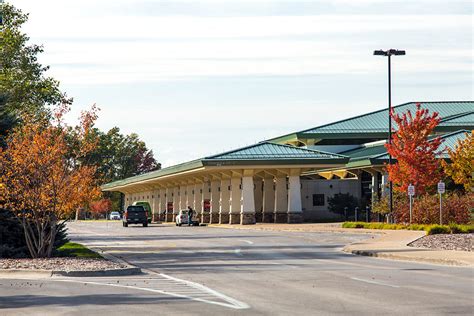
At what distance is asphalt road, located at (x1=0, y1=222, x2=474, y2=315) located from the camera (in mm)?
15281

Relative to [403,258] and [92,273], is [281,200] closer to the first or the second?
[403,258]

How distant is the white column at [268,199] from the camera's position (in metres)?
82.6

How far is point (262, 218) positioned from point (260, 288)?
64710 millimetres

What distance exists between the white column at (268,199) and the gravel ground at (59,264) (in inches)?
2173

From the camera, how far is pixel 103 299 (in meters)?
17.2

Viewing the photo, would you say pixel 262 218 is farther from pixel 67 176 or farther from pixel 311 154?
pixel 67 176

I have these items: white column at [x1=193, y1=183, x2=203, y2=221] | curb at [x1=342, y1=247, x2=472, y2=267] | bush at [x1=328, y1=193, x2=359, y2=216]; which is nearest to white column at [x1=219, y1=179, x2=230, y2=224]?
bush at [x1=328, y1=193, x2=359, y2=216]

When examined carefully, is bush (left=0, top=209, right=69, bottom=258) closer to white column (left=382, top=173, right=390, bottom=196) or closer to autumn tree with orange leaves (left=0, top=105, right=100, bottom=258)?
autumn tree with orange leaves (left=0, top=105, right=100, bottom=258)

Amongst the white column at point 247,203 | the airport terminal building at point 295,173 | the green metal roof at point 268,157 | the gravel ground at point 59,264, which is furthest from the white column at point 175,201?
the gravel ground at point 59,264

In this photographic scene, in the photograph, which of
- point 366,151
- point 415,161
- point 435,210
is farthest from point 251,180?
point 435,210

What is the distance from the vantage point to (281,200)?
78812 millimetres

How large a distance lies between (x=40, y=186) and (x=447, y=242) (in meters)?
16.3

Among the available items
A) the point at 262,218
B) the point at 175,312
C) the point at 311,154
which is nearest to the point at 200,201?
the point at 262,218

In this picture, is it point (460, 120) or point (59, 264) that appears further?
point (460, 120)
